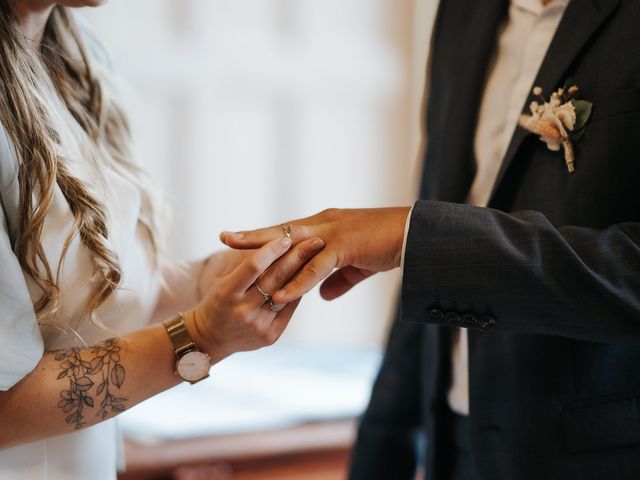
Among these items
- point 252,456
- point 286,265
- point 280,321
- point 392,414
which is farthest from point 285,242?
point 252,456

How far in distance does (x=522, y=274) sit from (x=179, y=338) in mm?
519

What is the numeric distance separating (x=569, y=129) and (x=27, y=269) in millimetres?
857

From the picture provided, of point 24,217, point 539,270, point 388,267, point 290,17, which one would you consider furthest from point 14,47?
point 290,17

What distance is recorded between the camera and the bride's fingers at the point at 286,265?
125cm

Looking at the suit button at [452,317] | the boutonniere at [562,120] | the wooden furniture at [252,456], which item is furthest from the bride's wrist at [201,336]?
the wooden furniture at [252,456]

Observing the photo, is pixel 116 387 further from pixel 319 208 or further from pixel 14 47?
pixel 319 208

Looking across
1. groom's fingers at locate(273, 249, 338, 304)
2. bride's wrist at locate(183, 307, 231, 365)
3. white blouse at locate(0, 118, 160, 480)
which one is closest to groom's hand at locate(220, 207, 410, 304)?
groom's fingers at locate(273, 249, 338, 304)

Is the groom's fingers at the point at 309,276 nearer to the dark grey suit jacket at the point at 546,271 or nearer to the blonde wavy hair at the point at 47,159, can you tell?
the dark grey suit jacket at the point at 546,271

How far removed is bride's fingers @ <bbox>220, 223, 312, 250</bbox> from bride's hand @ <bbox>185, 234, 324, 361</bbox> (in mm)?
18

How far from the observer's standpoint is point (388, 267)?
1312mm

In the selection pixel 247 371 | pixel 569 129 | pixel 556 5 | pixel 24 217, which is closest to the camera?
pixel 24 217

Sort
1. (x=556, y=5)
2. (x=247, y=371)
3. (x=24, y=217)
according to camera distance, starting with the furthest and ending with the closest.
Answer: (x=247, y=371)
(x=556, y=5)
(x=24, y=217)

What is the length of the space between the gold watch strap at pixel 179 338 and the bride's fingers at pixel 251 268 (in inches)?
4.2

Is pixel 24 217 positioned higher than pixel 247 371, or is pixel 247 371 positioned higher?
pixel 24 217
